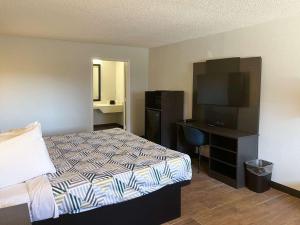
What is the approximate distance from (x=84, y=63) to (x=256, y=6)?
3.62m

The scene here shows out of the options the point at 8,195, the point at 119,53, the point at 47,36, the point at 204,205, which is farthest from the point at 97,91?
the point at 8,195

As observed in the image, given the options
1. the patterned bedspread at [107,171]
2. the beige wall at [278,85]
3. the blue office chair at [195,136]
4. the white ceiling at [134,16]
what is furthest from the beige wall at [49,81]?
the beige wall at [278,85]

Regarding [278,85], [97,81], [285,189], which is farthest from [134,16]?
[97,81]

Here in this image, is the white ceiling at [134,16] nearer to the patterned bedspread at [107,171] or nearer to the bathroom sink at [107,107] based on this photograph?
the patterned bedspread at [107,171]

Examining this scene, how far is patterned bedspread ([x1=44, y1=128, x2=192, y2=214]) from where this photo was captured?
1.93m

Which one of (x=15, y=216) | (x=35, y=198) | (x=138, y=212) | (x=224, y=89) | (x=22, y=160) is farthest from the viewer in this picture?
(x=224, y=89)

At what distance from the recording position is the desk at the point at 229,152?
3268mm

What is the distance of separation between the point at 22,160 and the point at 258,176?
2766 mm

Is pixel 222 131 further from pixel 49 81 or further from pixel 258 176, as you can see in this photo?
pixel 49 81

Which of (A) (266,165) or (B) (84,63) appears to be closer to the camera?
(A) (266,165)

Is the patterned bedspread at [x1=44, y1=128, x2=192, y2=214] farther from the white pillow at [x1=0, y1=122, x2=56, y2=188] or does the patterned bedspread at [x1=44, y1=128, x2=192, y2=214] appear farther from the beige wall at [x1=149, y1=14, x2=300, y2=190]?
the beige wall at [x1=149, y1=14, x2=300, y2=190]

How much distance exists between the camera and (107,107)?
668 centimetres

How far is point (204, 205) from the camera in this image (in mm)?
Result: 2846

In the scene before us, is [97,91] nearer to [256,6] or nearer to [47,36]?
[47,36]
